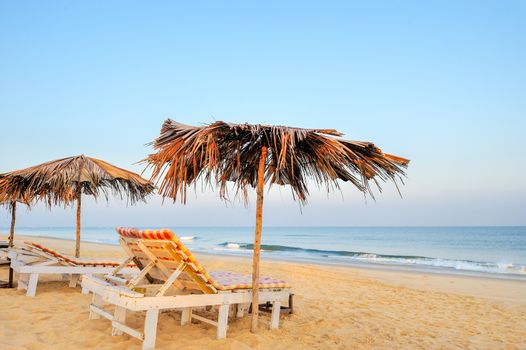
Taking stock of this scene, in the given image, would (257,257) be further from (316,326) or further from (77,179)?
(77,179)

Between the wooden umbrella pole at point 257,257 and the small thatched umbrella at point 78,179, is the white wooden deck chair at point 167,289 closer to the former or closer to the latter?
the wooden umbrella pole at point 257,257

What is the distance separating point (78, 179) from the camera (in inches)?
259

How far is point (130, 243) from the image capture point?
13.2ft

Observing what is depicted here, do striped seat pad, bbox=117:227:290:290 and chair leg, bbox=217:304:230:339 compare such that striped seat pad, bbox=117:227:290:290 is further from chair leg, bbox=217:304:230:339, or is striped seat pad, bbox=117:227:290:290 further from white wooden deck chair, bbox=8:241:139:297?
white wooden deck chair, bbox=8:241:139:297

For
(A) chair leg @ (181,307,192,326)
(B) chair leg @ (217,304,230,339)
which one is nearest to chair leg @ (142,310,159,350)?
(B) chair leg @ (217,304,230,339)

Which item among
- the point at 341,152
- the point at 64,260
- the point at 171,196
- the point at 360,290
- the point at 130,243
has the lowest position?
the point at 360,290

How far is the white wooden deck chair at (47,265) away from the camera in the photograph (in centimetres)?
542

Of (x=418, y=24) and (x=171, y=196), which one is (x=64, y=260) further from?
(x=418, y=24)

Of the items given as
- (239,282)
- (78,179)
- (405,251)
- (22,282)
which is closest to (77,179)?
(78,179)

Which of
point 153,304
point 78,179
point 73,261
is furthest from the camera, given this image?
point 78,179

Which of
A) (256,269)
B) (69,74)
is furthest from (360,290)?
(69,74)

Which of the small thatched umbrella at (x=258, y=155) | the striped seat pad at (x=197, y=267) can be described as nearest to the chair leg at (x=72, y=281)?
the striped seat pad at (x=197, y=267)

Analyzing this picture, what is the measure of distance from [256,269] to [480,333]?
3172 millimetres

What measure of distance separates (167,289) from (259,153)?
1.72 metres
